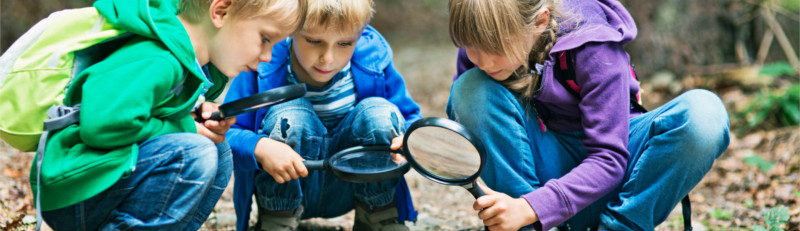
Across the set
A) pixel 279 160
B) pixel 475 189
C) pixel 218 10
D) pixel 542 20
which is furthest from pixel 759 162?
pixel 218 10

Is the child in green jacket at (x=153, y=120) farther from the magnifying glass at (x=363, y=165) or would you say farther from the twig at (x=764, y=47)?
the twig at (x=764, y=47)

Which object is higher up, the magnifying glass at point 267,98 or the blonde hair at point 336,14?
the blonde hair at point 336,14

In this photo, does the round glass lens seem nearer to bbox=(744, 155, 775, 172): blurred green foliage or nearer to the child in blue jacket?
the child in blue jacket

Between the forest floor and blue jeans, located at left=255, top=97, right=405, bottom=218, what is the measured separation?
48 cm

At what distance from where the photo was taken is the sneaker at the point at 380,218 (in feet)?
8.85

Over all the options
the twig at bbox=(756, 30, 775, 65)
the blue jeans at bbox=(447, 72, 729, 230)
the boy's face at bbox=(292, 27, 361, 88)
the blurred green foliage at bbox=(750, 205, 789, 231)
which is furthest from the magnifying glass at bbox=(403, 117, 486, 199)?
the twig at bbox=(756, 30, 775, 65)

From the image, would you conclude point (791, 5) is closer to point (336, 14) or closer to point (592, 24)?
point (592, 24)

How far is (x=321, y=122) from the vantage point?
266 cm

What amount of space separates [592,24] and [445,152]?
29.3 inches

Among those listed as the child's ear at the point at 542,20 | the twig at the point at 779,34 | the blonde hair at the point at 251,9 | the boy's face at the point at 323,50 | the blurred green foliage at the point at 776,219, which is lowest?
the twig at the point at 779,34

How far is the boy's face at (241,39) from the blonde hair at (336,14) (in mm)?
206

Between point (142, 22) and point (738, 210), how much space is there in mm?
3080

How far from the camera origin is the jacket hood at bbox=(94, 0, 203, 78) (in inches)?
76.2

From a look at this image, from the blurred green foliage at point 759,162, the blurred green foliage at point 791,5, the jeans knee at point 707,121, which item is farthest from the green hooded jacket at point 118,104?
the blurred green foliage at point 791,5
